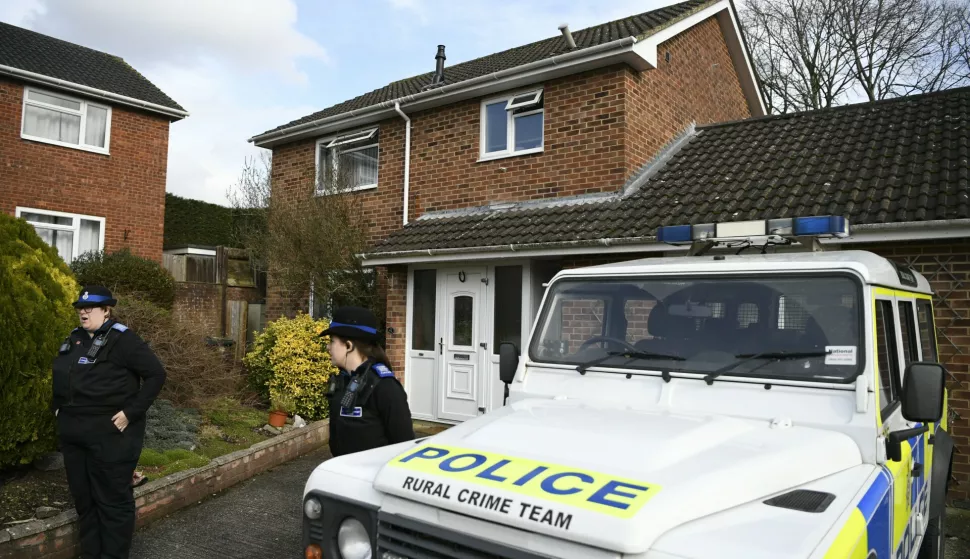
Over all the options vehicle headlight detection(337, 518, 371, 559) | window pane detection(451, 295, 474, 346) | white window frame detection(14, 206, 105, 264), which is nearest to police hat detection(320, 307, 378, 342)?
vehicle headlight detection(337, 518, 371, 559)

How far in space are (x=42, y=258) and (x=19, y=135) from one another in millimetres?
10919

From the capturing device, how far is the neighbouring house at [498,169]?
8.80 metres

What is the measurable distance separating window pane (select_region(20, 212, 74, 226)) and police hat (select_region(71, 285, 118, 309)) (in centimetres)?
1243

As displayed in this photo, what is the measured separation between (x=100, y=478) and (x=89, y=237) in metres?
13.3

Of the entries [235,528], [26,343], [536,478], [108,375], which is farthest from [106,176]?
[536,478]

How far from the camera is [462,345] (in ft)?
30.1

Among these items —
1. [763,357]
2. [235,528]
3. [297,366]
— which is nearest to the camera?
[763,357]

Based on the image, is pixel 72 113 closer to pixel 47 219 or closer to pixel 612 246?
pixel 47 219

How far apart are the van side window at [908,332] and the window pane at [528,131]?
21.9ft

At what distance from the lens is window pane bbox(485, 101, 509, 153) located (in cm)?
1012

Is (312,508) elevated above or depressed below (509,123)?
below

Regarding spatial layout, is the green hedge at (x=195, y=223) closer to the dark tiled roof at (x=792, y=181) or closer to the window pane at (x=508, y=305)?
the dark tiled roof at (x=792, y=181)

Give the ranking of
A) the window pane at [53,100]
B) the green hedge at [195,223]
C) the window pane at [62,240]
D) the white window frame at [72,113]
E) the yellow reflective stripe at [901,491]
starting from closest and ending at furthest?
the yellow reflective stripe at [901,491], the white window frame at [72,113], the window pane at [53,100], the window pane at [62,240], the green hedge at [195,223]

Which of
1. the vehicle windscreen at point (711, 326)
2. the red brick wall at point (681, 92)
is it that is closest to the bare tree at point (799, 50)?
the red brick wall at point (681, 92)
